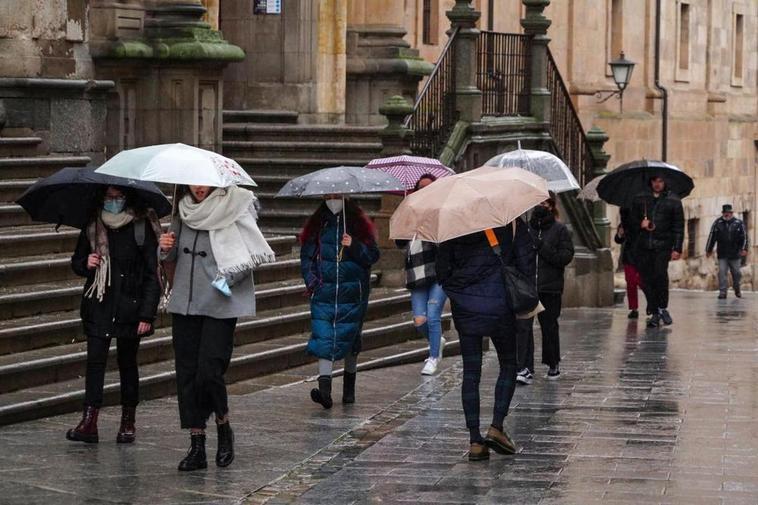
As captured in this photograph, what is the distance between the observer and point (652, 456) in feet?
40.9

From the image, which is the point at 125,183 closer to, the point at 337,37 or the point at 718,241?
the point at 337,37

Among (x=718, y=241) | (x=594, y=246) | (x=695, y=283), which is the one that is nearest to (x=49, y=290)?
(x=594, y=246)

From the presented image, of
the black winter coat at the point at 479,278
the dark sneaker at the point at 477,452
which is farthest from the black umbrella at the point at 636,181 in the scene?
the dark sneaker at the point at 477,452

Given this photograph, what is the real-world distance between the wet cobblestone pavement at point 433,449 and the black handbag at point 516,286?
0.96 m

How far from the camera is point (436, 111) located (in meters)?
23.2

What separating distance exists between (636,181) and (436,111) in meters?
2.44

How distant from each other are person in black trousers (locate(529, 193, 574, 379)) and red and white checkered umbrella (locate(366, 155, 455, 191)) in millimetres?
923

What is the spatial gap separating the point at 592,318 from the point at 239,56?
6.21m

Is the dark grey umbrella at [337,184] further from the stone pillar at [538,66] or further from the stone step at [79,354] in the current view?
the stone pillar at [538,66]

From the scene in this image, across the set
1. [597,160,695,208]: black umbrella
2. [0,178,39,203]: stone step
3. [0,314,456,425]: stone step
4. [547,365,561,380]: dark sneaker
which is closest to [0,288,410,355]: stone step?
[0,314,456,425]: stone step

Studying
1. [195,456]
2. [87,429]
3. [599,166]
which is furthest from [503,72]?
[195,456]

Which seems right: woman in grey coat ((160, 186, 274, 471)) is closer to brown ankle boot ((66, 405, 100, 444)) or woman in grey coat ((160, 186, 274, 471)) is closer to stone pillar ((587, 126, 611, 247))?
brown ankle boot ((66, 405, 100, 444))

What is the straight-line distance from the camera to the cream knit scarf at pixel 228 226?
461 inches

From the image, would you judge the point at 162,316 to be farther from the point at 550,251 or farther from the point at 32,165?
the point at 550,251
